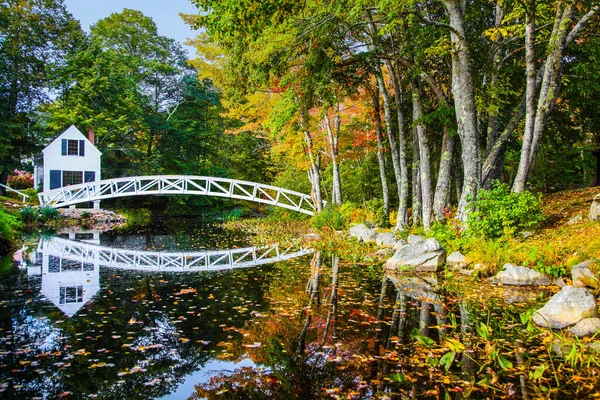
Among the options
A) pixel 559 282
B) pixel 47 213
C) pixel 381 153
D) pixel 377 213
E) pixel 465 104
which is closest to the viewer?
pixel 559 282

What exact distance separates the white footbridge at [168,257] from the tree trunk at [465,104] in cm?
464

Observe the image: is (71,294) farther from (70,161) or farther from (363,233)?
(70,161)

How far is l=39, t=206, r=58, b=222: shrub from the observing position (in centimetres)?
1953

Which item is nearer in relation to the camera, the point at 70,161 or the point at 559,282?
the point at 559,282

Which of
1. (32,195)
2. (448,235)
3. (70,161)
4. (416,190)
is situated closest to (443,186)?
(448,235)

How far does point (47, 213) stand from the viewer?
19609mm

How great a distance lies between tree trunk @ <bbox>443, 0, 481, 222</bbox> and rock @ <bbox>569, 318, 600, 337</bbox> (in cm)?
445

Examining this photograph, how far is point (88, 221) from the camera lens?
22141mm

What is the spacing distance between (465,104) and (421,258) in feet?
10.8

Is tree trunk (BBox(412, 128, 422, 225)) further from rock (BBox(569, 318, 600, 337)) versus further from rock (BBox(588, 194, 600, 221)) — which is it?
rock (BBox(569, 318, 600, 337))

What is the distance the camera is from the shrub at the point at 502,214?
833 cm

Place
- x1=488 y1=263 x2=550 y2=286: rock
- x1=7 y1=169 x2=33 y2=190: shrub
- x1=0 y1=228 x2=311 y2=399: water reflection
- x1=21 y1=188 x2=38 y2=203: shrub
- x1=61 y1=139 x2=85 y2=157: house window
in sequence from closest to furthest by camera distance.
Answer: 1. x1=0 y1=228 x2=311 y2=399: water reflection
2. x1=488 y1=263 x2=550 y2=286: rock
3. x1=21 y1=188 x2=38 y2=203: shrub
4. x1=61 y1=139 x2=85 y2=157: house window
5. x1=7 y1=169 x2=33 y2=190: shrub

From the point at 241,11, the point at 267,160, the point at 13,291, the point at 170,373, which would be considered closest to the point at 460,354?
the point at 170,373

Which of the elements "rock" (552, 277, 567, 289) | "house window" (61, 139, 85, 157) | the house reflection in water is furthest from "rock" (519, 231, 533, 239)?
"house window" (61, 139, 85, 157)
